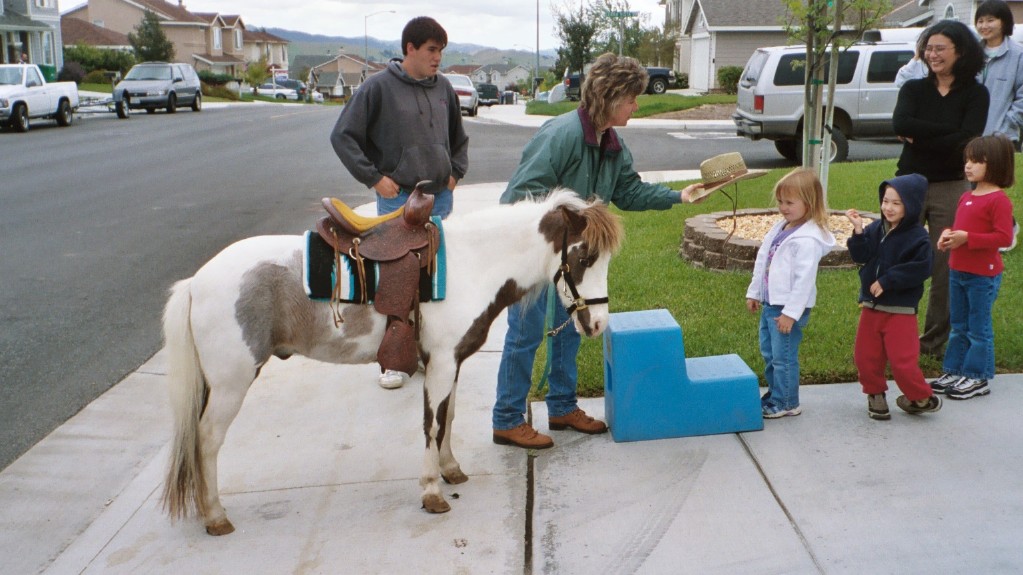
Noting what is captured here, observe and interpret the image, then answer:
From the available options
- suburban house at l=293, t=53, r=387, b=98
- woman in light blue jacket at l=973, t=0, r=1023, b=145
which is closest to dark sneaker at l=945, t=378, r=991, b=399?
woman in light blue jacket at l=973, t=0, r=1023, b=145

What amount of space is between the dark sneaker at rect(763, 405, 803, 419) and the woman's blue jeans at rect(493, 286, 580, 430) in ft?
3.59

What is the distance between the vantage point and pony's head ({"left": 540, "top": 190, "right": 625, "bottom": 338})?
389 centimetres

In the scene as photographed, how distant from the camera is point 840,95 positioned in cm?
1631

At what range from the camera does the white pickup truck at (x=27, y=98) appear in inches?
915

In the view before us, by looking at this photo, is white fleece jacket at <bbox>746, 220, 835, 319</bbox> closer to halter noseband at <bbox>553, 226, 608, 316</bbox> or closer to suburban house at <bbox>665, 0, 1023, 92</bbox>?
halter noseband at <bbox>553, 226, 608, 316</bbox>

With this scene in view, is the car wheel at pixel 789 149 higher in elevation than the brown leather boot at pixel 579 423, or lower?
higher

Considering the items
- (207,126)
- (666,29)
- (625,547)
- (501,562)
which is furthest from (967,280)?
(666,29)

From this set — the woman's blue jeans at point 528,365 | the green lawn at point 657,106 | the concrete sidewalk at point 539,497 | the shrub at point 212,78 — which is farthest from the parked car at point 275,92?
the woman's blue jeans at point 528,365

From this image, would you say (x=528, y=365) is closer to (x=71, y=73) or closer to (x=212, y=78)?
(x=71, y=73)

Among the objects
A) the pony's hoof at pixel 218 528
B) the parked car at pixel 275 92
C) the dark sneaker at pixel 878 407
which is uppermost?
the parked car at pixel 275 92

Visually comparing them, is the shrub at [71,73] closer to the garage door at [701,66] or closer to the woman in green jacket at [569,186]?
the garage door at [701,66]

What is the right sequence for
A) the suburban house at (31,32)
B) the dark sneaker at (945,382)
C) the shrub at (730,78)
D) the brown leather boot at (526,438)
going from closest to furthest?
the brown leather boot at (526,438)
the dark sneaker at (945,382)
the shrub at (730,78)
the suburban house at (31,32)

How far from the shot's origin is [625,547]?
12.0ft

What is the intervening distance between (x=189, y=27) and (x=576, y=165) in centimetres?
9771
